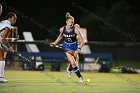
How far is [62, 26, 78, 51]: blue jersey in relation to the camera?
15.3 metres

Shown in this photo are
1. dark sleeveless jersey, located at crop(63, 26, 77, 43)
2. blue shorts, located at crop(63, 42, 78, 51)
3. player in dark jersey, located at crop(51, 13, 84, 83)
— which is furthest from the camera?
blue shorts, located at crop(63, 42, 78, 51)

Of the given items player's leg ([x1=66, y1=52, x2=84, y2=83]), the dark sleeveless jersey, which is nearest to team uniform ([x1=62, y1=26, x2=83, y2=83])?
the dark sleeveless jersey

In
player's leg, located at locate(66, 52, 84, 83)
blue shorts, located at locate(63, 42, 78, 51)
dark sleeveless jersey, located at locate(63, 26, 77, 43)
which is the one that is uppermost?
dark sleeveless jersey, located at locate(63, 26, 77, 43)

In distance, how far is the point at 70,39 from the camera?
1544 cm

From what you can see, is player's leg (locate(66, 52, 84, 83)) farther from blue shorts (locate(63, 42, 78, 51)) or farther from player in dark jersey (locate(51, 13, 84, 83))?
blue shorts (locate(63, 42, 78, 51))

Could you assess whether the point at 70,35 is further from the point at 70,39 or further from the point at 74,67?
the point at 74,67

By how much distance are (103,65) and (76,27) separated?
7.31 meters

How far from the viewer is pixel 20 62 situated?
922 inches

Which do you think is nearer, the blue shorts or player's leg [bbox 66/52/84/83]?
player's leg [bbox 66/52/84/83]

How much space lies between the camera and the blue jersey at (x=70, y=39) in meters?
15.3

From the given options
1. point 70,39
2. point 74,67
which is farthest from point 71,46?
point 74,67

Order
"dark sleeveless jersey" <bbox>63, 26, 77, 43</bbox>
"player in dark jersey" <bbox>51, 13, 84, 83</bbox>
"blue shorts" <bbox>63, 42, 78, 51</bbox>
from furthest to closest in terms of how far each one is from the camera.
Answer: "blue shorts" <bbox>63, 42, 78, 51</bbox>
"dark sleeveless jersey" <bbox>63, 26, 77, 43</bbox>
"player in dark jersey" <bbox>51, 13, 84, 83</bbox>

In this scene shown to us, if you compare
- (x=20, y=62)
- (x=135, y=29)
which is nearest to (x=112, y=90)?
(x=20, y=62)

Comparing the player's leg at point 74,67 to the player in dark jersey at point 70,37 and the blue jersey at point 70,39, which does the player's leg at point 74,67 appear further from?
the blue jersey at point 70,39
